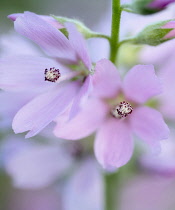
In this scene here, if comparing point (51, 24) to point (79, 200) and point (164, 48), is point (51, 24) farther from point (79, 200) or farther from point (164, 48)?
point (79, 200)

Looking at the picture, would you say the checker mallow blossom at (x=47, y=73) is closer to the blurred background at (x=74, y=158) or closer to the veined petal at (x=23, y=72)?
the veined petal at (x=23, y=72)

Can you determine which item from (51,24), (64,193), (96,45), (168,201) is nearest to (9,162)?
(64,193)

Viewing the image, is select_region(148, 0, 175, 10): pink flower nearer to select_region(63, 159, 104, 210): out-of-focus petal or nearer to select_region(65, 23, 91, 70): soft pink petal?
select_region(65, 23, 91, 70): soft pink petal

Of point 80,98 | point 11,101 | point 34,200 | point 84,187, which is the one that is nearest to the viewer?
point 80,98

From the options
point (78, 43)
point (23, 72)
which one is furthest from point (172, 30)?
point (23, 72)

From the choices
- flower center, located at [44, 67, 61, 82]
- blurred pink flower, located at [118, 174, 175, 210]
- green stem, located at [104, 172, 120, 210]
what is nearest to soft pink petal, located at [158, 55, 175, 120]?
green stem, located at [104, 172, 120, 210]

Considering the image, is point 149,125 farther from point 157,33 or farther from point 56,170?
point 56,170
